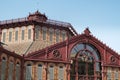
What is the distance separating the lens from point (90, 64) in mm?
63625

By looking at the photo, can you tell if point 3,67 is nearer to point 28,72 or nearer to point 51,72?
point 28,72

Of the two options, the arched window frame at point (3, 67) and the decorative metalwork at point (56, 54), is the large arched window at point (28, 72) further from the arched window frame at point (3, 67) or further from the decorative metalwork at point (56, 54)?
the arched window frame at point (3, 67)

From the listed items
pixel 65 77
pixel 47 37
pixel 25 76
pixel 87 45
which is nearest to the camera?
pixel 25 76

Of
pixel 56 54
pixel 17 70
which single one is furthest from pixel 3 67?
pixel 56 54

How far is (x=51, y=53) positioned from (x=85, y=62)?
7924 millimetres

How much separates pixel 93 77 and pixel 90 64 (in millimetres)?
2722

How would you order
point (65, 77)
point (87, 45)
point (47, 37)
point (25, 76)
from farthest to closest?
1. point (47, 37)
2. point (87, 45)
3. point (65, 77)
4. point (25, 76)

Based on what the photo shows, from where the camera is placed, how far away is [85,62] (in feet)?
207

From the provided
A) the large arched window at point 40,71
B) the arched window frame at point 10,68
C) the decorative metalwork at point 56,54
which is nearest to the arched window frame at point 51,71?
the large arched window at point 40,71

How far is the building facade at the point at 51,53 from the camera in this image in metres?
56.9

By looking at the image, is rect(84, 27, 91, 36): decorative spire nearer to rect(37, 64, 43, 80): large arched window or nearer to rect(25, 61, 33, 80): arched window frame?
rect(37, 64, 43, 80): large arched window

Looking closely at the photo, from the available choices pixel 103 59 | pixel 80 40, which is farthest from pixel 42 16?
pixel 103 59

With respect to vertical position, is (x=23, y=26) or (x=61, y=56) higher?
(x=23, y=26)

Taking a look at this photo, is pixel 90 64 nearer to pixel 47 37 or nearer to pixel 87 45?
pixel 87 45
